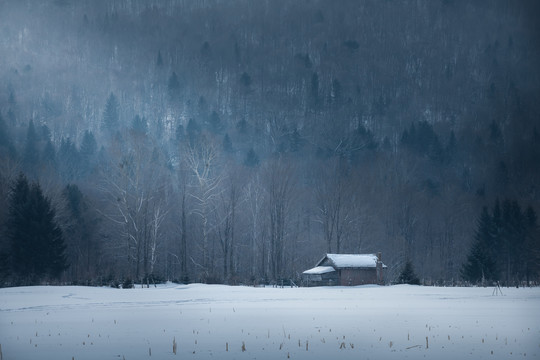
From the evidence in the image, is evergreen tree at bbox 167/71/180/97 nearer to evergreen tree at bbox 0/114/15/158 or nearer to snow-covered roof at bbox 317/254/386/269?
evergreen tree at bbox 0/114/15/158

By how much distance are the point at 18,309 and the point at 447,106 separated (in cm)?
16086

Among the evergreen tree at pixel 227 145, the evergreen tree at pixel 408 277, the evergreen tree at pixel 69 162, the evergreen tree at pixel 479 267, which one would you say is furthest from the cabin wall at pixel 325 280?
the evergreen tree at pixel 227 145

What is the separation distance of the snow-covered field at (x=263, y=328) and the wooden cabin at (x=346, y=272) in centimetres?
2242

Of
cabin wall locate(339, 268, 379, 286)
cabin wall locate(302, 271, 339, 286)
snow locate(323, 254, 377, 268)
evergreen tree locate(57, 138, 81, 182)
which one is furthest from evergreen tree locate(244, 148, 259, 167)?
cabin wall locate(339, 268, 379, 286)

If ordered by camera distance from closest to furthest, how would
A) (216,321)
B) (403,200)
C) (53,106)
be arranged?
(216,321) → (403,200) → (53,106)

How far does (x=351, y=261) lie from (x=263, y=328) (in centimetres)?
4056

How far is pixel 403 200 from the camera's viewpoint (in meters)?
97.4

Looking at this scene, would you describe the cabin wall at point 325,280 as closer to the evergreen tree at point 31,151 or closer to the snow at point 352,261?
the snow at point 352,261

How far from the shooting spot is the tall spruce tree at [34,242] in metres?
55.0

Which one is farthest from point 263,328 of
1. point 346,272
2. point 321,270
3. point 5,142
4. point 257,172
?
point 5,142

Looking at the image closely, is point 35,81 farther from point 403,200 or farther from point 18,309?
point 18,309

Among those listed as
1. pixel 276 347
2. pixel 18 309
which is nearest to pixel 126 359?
pixel 276 347

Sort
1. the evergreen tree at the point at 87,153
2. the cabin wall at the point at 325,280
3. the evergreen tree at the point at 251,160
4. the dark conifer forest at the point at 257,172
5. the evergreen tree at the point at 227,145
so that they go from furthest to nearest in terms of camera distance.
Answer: the evergreen tree at the point at 227,145 → the evergreen tree at the point at 251,160 → the evergreen tree at the point at 87,153 → the dark conifer forest at the point at 257,172 → the cabin wall at the point at 325,280

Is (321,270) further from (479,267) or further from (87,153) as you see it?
(87,153)
